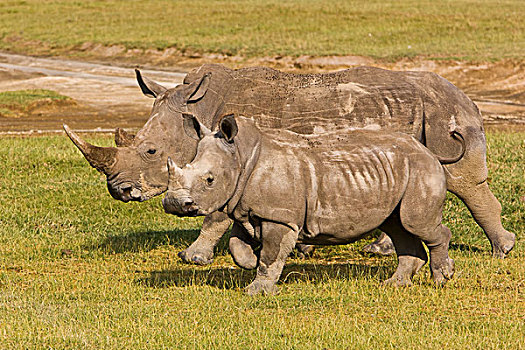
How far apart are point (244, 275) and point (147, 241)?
218cm

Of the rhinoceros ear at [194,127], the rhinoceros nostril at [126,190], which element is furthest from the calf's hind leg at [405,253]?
the rhinoceros nostril at [126,190]

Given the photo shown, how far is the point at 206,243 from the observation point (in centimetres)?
911

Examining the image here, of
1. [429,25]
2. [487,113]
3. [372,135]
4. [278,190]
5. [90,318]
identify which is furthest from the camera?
[429,25]

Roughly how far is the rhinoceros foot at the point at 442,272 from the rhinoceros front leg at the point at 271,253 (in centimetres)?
140

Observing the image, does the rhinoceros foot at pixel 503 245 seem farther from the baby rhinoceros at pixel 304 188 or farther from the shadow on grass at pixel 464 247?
the baby rhinoceros at pixel 304 188

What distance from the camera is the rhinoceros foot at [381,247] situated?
32.3 ft

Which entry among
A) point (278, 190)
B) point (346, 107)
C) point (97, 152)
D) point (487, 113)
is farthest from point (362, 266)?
point (487, 113)

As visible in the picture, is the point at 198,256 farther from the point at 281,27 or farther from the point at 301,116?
the point at 281,27

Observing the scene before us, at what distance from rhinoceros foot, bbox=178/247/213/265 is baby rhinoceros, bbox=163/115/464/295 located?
1.63 m

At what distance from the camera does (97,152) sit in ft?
27.2

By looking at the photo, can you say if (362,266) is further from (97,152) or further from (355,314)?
(97,152)

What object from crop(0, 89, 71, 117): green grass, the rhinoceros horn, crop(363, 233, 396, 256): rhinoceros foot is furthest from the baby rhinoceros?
crop(0, 89, 71, 117): green grass

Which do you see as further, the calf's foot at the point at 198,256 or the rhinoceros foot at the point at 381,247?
the rhinoceros foot at the point at 381,247

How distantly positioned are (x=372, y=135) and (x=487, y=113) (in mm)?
16237
